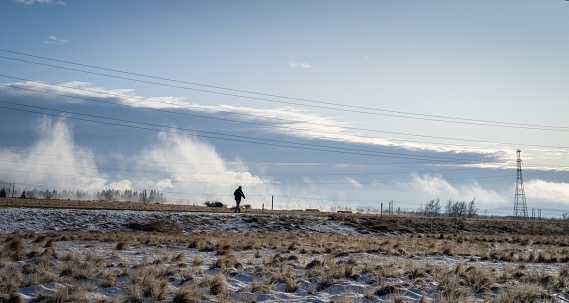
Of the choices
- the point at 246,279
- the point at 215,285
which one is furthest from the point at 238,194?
the point at 215,285

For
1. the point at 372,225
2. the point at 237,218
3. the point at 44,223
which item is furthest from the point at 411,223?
the point at 44,223

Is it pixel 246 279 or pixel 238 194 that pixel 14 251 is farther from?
pixel 238 194

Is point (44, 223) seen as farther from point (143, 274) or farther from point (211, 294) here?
point (211, 294)

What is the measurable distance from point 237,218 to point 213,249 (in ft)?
55.5

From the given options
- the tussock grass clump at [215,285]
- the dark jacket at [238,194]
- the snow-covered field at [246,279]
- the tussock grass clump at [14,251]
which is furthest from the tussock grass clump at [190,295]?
the dark jacket at [238,194]

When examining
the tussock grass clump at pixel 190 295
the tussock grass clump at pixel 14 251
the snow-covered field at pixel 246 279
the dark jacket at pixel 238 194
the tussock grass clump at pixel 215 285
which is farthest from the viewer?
the dark jacket at pixel 238 194

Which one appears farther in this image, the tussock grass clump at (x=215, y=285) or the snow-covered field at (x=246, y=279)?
the tussock grass clump at (x=215, y=285)

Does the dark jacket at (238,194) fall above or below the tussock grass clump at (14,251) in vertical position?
above

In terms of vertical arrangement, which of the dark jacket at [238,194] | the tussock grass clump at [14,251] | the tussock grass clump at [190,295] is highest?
the dark jacket at [238,194]

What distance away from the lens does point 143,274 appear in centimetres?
1170

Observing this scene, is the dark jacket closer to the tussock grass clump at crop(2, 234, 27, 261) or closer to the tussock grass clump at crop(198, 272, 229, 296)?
the tussock grass clump at crop(2, 234, 27, 261)

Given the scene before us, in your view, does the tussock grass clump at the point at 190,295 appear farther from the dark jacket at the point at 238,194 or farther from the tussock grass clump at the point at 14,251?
the dark jacket at the point at 238,194

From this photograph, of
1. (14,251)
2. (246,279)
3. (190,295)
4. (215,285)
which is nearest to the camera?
(190,295)

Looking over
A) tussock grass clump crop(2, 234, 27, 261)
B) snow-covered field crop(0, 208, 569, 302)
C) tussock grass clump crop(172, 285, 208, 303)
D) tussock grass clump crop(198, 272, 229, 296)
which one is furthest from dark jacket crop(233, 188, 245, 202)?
tussock grass clump crop(172, 285, 208, 303)
